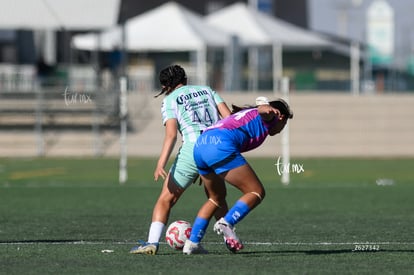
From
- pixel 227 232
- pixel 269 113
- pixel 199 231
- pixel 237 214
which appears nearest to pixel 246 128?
pixel 269 113

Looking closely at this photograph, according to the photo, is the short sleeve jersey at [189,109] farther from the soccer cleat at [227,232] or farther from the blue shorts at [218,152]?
the soccer cleat at [227,232]

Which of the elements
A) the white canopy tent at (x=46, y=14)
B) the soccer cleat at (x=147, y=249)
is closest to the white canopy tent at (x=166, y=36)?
the white canopy tent at (x=46, y=14)

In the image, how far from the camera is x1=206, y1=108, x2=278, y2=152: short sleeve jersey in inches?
472

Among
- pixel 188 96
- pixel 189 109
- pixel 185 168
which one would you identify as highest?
pixel 188 96

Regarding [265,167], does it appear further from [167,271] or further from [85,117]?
[167,271]

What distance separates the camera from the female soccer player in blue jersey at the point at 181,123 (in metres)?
12.4

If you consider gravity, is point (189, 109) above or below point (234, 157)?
above

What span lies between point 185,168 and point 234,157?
68cm

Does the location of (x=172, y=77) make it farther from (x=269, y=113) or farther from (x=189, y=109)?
(x=269, y=113)

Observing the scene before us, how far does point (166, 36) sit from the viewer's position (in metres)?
42.4

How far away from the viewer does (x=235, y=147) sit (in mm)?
11945

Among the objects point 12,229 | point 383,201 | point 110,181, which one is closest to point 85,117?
point 110,181

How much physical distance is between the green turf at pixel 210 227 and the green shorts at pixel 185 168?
740 millimetres

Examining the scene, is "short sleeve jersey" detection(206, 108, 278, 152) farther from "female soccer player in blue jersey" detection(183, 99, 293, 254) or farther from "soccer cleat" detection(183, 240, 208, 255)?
"soccer cleat" detection(183, 240, 208, 255)
